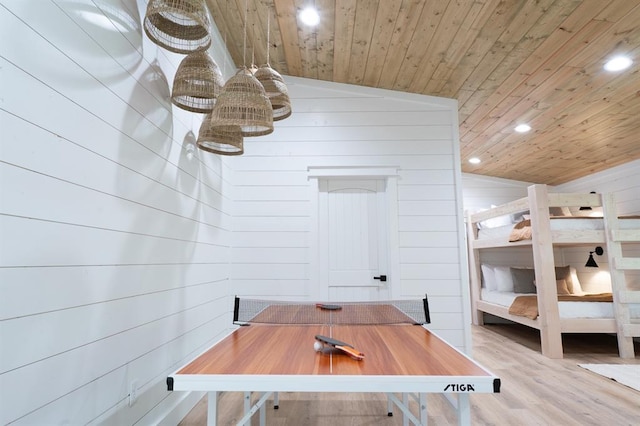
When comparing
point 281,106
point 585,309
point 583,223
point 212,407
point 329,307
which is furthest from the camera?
point 583,223

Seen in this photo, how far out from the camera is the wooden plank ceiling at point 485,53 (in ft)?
7.76

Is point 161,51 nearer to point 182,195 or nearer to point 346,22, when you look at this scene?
point 182,195

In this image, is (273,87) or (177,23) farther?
(273,87)

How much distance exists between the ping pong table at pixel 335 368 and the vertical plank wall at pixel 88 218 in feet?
1.73

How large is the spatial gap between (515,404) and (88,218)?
10.0 feet

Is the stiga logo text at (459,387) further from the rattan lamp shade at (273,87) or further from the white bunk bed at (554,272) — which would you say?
the white bunk bed at (554,272)

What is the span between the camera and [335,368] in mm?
1170

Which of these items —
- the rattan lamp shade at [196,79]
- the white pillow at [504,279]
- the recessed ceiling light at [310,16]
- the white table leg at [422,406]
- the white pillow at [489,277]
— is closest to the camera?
the white table leg at [422,406]

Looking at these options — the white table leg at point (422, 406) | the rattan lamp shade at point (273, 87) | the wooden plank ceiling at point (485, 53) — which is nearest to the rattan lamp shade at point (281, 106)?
the rattan lamp shade at point (273, 87)

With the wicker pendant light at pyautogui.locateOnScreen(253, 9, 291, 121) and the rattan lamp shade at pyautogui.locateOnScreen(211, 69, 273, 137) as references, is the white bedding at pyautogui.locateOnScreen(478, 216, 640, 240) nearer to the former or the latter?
the wicker pendant light at pyautogui.locateOnScreen(253, 9, 291, 121)

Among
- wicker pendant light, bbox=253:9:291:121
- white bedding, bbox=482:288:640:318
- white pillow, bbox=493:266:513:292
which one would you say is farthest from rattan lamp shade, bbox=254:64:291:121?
white pillow, bbox=493:266:513:292

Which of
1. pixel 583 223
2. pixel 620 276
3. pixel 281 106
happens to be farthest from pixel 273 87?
pixel 620 276

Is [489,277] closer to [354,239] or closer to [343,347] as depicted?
[354,239]

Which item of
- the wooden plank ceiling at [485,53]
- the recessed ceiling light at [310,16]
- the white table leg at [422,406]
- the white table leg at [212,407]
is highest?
the recessed ceiling light at [310,16]
